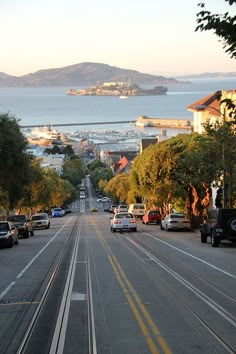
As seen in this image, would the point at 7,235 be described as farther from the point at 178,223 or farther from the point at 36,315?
the point at 36,315

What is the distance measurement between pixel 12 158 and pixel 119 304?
24.7 m

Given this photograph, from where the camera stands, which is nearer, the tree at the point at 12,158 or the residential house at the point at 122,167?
the tree at the point at 12,158

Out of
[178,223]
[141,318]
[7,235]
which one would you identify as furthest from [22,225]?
[141,318]

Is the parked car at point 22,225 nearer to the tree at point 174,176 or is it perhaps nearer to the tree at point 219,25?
the tree at point 174,176

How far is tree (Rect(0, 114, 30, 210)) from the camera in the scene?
3684 cm

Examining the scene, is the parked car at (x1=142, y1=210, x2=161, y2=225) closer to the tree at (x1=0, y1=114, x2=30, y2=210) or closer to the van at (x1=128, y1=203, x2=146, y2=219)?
the van at (x1=128, y1=203, x2=146, y2=219)

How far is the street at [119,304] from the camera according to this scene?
32.8 ft

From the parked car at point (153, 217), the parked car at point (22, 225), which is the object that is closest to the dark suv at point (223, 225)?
the parked car at point (22, 225)

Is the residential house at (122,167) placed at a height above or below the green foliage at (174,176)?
above

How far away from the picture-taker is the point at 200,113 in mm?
78875

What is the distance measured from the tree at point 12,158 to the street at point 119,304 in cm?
1228

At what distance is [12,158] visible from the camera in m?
37.3

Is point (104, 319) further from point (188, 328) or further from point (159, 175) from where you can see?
point (159, 175)

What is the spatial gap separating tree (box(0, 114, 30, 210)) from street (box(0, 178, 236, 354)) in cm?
1228
